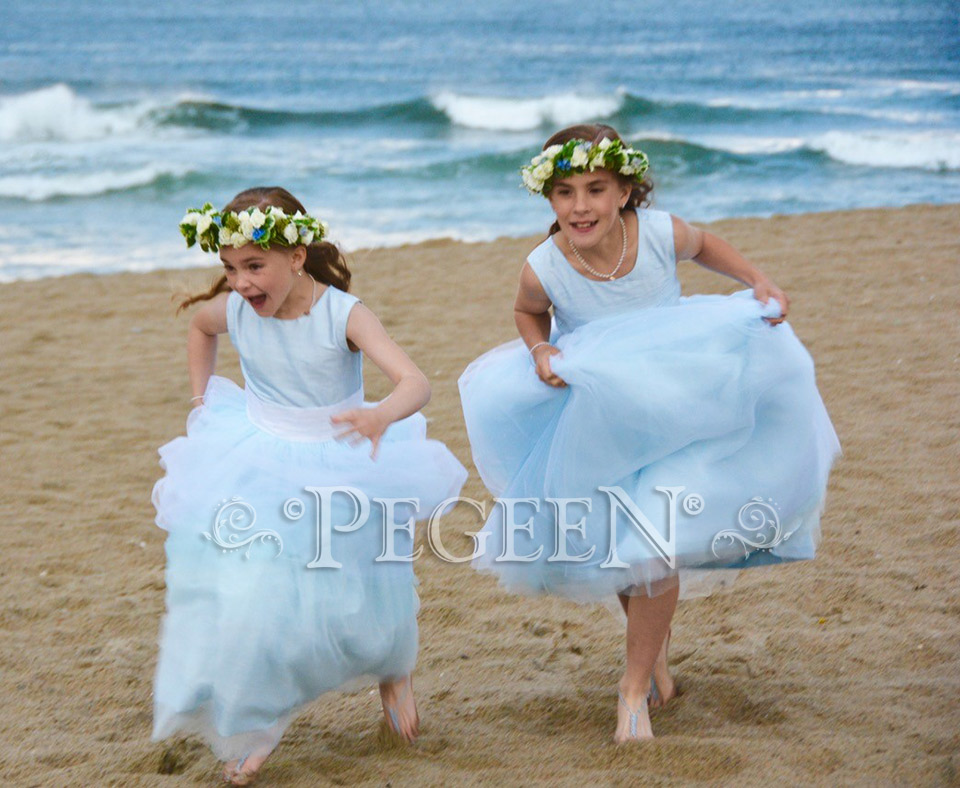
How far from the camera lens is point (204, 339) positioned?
348cm

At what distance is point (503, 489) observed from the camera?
350 cm

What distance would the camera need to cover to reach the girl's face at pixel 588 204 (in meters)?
3.39

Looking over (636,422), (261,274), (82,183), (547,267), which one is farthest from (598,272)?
(82,183)

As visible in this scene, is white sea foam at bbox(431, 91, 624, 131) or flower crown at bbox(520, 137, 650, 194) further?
white sea foam at bbox(431, 91, 624, 131)

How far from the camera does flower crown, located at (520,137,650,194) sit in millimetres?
3348

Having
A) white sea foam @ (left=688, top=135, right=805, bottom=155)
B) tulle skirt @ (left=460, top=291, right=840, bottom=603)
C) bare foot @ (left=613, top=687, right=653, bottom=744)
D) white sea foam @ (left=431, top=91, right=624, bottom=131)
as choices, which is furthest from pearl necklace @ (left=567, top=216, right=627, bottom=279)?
white sea foam @ (left=431, top=91, right=624, bottom=131)

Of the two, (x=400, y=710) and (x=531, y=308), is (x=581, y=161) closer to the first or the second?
(x=531, y=308)

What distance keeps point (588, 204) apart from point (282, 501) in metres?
1.21

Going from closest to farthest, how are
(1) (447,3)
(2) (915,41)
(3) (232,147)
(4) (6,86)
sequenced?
(3) (232,147)
(4) (6,86)
(2) (915,41)
(1) (447,3)

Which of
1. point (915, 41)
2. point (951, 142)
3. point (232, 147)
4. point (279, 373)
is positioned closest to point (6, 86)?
point (232, 147)

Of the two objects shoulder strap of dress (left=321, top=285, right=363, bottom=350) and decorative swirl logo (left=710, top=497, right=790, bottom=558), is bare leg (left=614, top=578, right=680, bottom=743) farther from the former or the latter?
shoulder strap of dress (left=321, top=285, right=363, bottom=350)

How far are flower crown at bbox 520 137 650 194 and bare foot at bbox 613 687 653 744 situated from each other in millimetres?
1460

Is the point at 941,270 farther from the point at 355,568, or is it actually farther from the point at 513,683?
the point at 355,568

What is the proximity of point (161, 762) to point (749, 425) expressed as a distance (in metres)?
1.86
